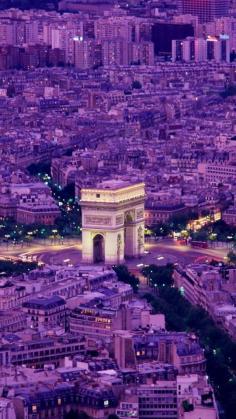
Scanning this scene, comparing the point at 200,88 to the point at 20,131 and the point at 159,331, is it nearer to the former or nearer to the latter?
the point at 20,131

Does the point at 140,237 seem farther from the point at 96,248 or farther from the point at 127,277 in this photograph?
the point at 127,277

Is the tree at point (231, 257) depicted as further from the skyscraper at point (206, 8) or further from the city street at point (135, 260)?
the skyscraper at point (206, 8)

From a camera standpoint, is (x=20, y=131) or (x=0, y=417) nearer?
(x=0, y=417)

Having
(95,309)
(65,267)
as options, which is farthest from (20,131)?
(95,309)

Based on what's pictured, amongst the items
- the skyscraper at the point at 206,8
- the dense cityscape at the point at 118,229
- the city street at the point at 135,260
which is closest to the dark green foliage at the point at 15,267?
the dense cityscape at the point at 118,229

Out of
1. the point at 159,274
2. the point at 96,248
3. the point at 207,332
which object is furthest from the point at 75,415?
the point at 96,248
